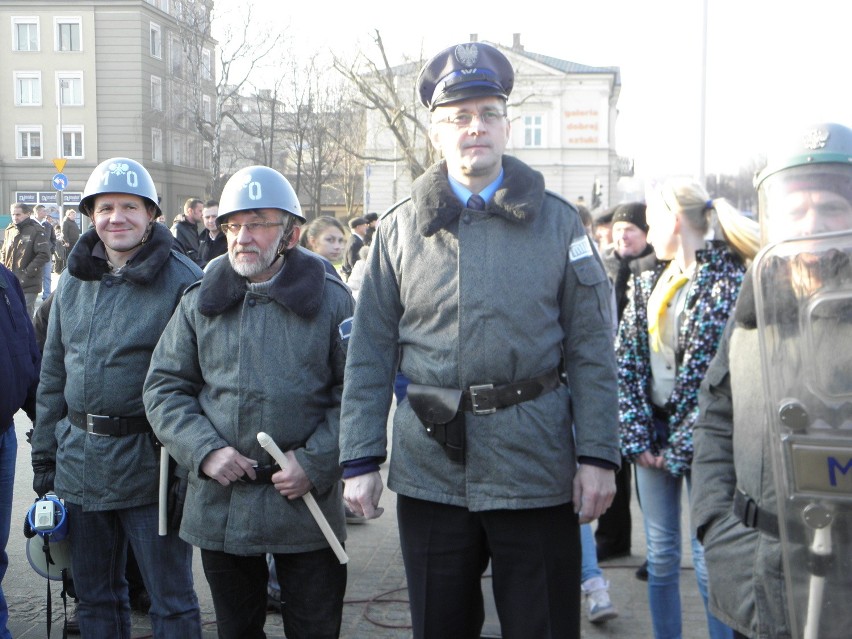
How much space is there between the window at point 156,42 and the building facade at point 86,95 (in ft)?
0.18

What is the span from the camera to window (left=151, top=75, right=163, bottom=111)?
5191 cm

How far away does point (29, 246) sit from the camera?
1390 centimetres

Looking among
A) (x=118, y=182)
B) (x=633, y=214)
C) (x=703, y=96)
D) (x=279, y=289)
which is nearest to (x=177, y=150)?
(x=703, y=96)

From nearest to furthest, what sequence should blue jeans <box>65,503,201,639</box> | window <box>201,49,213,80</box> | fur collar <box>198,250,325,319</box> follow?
fur collar <box>198,250,325,319</box> < blue jeans <box>65,503,201,639</box> < window <box>201,49,213,80</box>

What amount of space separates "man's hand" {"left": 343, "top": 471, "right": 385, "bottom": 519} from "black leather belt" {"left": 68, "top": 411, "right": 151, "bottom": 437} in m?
1.21

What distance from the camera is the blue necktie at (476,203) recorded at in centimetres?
285

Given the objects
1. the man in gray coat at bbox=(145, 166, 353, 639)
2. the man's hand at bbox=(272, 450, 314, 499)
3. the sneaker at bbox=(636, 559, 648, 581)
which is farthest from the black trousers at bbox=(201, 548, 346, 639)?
the sneaker at bbox=(636, 559, 648, 581)

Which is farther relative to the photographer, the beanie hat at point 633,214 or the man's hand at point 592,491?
the beanie hat at point 633,214

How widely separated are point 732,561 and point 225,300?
6.29 feet

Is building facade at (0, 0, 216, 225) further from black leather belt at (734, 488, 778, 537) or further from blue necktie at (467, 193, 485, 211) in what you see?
black leather belt at (734, 488, 778, 537)

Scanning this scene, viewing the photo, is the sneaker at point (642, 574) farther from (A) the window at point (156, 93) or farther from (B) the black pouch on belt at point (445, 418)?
(A) the window at point (156, 93)

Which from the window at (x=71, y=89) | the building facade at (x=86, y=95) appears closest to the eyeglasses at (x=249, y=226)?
the building facade at (x=86, y=95)

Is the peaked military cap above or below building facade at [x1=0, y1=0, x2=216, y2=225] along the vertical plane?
below

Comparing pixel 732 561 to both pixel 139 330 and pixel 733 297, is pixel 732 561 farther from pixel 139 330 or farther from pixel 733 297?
pixel 139 330
